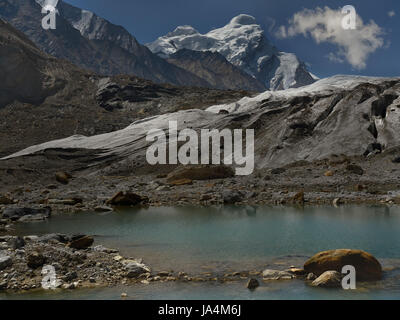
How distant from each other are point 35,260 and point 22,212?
15542 mm

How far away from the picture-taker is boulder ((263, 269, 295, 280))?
12930 mm

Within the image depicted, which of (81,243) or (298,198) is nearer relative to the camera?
(81,243)

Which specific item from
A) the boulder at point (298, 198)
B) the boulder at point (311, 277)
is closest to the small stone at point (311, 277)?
the boulder at point (311, 277)

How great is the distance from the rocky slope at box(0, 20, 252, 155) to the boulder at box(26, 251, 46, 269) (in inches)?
3305

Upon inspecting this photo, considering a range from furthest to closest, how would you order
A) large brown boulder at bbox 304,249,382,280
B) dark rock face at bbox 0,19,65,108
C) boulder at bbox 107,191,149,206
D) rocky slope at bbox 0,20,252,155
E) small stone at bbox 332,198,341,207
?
1. dark rock face at bbox 0,19,65,108
2. rocky slope at bbox 0,20,252,155
3. boulder at bbox 107,191,149,206
4. small stone at bbox 332,198,341,207
5. large brown boulder at bbox 304,249,382,280

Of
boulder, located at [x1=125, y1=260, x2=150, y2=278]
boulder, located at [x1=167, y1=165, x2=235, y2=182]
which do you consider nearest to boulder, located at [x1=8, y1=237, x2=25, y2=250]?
boulder, located at [x1=125, y1=260, x2=150, y2=278]

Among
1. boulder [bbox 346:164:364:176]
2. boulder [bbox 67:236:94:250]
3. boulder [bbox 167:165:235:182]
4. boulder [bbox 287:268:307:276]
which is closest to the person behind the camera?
boulder [bbox 287:268:307:276]

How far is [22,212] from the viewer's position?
27859 mm

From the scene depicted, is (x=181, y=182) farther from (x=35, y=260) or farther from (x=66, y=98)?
(x=66, y=98)

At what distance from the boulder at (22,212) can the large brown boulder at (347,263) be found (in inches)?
794

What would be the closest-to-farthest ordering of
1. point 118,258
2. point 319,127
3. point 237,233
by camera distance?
1. point 118,258
2. point 237,233
3. point 319,127

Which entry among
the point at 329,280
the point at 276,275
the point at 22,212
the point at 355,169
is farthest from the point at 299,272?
the point at 355,169

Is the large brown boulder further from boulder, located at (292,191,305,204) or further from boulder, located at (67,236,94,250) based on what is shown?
boulder, located at (292,191,305,204)
